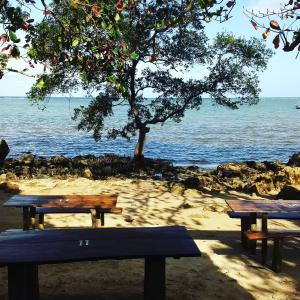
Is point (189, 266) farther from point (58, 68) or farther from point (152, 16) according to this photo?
point (58, 68)

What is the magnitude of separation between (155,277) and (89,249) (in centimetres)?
89

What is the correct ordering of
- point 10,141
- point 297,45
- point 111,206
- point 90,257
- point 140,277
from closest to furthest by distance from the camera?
1. point 297,45
2. point 90,257
3. point 140,277
4. point 111,206
5. point 10,141

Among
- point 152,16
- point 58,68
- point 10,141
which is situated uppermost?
point 152,16

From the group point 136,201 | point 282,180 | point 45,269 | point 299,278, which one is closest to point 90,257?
point 45,269

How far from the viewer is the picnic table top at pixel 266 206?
25.6 ft

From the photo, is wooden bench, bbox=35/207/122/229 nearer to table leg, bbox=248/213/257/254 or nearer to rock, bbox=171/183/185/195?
table leg, bbox=248/213/257/254

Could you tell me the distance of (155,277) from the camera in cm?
504

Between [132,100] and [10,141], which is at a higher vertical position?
[132,100]

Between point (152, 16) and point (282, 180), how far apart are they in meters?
8.51

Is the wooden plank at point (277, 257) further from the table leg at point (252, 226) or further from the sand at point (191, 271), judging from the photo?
the table leg at point (252, 226)

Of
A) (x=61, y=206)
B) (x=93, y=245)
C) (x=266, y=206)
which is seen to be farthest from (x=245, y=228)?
Answer: (x=93, y=245)

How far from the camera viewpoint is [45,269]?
6863 mm

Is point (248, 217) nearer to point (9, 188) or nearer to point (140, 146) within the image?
point (9, 188)

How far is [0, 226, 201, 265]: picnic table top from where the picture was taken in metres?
4.54
